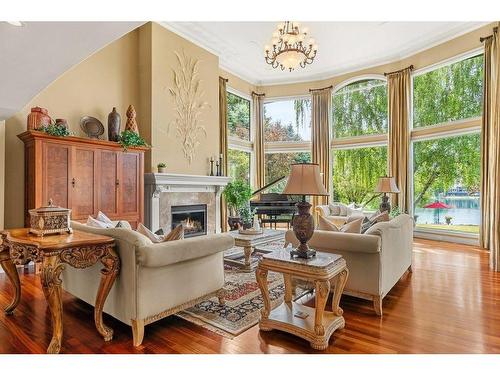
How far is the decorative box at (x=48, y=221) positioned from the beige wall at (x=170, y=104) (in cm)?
353

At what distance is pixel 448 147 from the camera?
6.88m

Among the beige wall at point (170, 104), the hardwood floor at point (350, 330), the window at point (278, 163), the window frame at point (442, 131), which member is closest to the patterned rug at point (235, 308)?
the hardwood floor at point (350, 330)

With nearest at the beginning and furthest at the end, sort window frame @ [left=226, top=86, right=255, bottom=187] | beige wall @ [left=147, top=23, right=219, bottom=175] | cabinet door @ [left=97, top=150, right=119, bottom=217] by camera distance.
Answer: cabinet door @ [left=97, top=150, right=119, bottom=217], beige wall @ [left=147, top=23, right=219, bottom=175], window frame @ [left=226, top=86, right=255, bottom=187]

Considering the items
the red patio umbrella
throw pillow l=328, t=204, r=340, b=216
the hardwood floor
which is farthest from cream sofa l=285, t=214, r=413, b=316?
the red patio umbrella

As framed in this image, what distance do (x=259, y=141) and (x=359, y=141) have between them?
2.98 metres

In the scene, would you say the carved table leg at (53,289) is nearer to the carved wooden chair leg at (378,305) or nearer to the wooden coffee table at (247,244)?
the wooden coffee table at (247,244)

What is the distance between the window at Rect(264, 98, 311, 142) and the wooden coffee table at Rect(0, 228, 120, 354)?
771 centimetres

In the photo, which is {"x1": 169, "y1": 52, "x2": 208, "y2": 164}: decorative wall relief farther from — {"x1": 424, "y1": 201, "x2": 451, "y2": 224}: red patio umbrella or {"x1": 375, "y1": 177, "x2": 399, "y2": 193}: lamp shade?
{"x1": 424, "y1": 201, "x2": 451, "y2": 224}: red patio umbrella

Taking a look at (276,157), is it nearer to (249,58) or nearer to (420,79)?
(249,58)

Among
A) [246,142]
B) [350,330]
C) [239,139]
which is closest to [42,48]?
[350,330]

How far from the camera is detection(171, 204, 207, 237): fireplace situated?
21.1 ft

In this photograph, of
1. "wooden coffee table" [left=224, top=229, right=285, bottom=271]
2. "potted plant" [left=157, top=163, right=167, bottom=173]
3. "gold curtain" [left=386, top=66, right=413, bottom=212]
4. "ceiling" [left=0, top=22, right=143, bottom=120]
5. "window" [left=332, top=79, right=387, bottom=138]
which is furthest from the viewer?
"window" [left=332, top=79, right=387, bottom=138]
